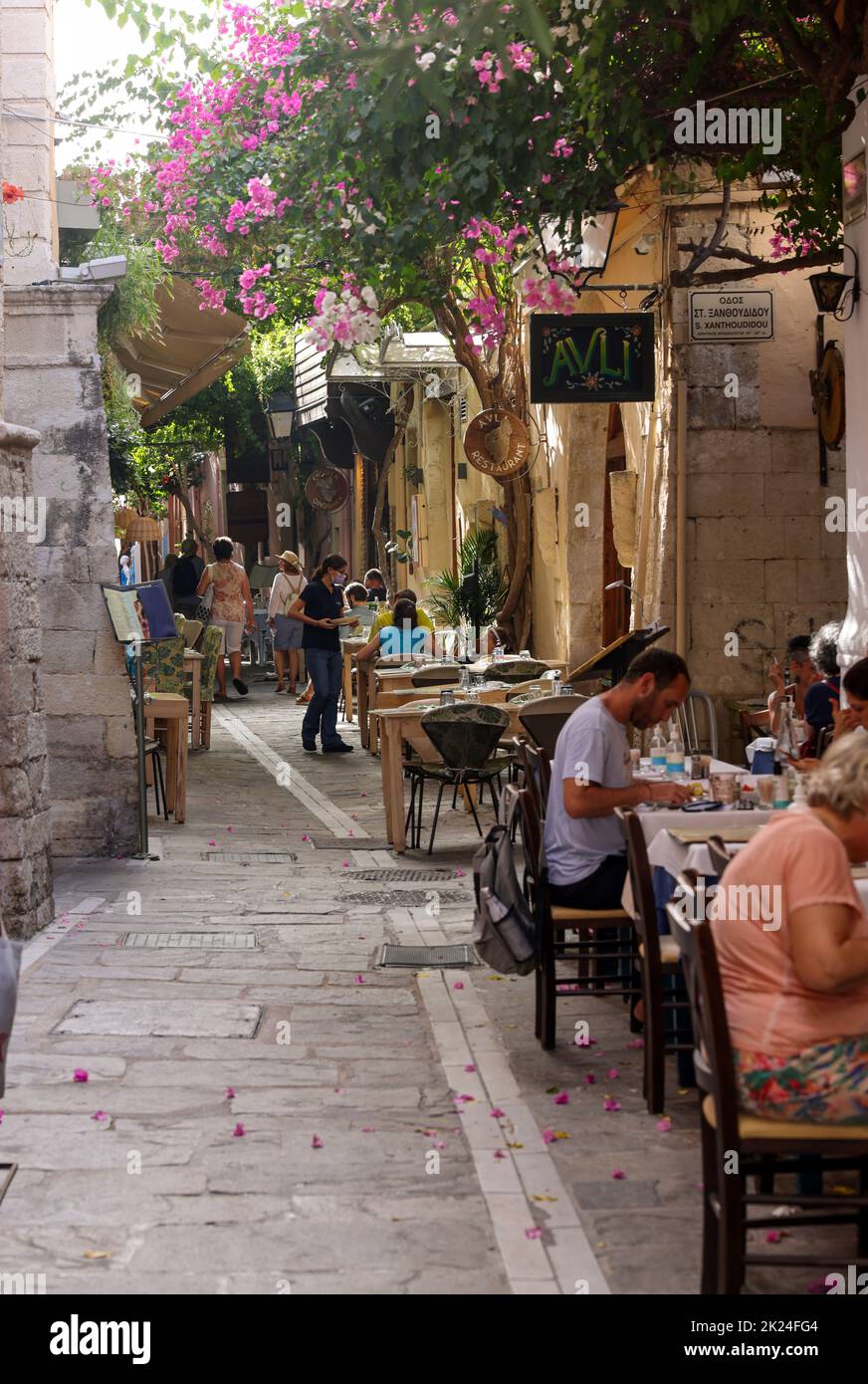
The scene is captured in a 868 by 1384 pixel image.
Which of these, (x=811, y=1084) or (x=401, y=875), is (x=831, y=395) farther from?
(x=811, y=1084)

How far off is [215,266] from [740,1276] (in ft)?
59.0

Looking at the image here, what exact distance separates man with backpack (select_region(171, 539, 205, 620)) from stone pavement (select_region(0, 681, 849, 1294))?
43.0 ft

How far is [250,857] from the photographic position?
11.7 m

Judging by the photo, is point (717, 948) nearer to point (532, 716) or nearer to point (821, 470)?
point (532, 716)

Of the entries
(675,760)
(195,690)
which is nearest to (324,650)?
(195,690)

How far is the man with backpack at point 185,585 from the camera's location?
910 inches

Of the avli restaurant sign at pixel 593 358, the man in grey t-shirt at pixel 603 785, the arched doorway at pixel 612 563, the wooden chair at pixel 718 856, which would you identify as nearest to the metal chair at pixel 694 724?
the avli restaurant sign at pixel 593 358

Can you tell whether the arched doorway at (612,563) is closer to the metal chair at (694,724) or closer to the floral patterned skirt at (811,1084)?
the metal chair at (694,724)

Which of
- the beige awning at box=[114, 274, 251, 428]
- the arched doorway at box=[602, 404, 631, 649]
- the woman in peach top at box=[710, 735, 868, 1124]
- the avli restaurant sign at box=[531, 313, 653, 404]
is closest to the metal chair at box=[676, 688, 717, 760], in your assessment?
the avli restaurant sign at box=[531, 313, 653, 404]

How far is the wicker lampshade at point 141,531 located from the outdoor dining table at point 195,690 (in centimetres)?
514

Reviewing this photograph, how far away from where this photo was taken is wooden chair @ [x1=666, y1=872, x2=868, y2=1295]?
3930 millimetres

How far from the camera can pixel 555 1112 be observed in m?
6.00

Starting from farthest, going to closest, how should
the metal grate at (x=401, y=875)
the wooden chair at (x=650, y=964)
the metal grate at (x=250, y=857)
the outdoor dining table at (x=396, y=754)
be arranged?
the outdoor dining table at (x=396, y=754) → the metal grate at (x=250, y=857) → the metal grate at (x=401, y=875) → the wooden chair at (x=650, y=964)
